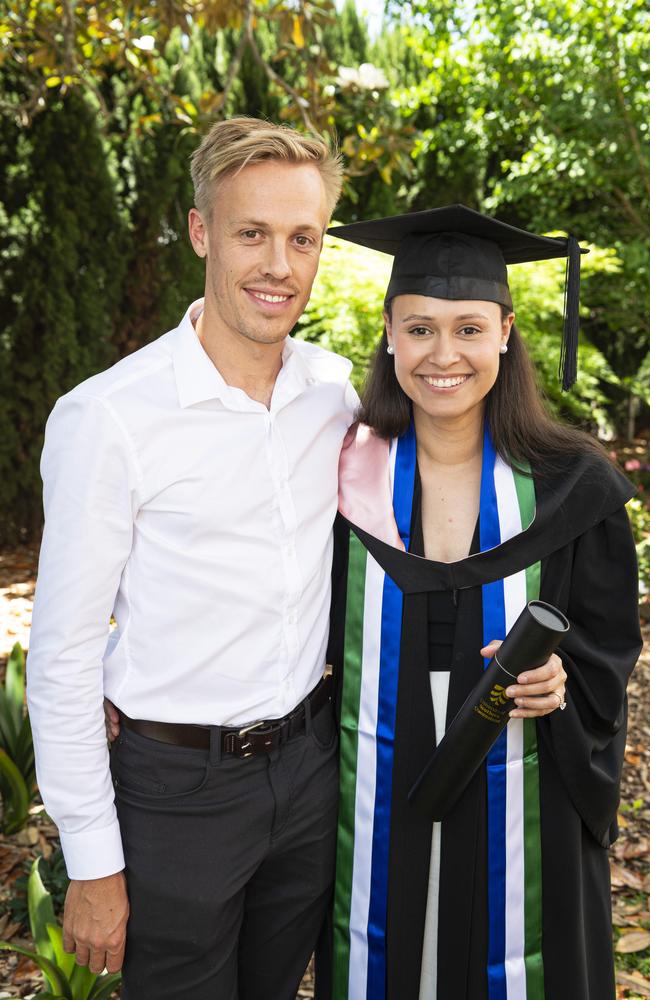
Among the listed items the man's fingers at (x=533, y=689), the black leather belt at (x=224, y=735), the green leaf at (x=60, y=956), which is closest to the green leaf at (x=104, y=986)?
the green leaf at (x=60, y=956)

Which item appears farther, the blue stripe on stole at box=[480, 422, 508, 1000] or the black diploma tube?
the blue stripe on stole at box=[480, 422, 508, 1000]

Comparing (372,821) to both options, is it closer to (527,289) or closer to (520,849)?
(520,849)

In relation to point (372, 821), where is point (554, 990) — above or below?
below

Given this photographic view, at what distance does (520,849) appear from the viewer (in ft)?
6.72

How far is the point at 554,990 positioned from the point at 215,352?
1666 millimetres

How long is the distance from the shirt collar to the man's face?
92mm

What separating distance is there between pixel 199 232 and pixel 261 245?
0.19 meters

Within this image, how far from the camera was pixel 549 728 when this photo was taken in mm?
2045

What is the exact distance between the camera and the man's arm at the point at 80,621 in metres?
1.71

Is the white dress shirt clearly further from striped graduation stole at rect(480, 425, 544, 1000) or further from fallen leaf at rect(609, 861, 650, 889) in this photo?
fallen leaf at rect(609, 861, 650, 889)

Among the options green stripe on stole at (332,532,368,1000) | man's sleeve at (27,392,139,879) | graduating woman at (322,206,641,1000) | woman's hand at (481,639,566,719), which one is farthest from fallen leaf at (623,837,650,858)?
man's sleeve at (27,392,139,879)

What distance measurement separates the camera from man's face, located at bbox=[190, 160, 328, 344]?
74.3 inches

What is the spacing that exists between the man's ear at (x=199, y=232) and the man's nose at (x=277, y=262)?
0.55 feet

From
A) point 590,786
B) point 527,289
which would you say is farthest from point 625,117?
point 590,786
